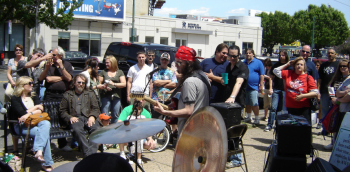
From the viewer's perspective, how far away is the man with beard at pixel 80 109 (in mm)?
5371

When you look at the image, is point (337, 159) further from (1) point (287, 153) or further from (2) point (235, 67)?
(2) point (235, 67)

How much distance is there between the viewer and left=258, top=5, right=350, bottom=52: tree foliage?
56.6 metres

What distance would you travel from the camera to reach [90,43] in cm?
2925

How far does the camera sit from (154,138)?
5586 millimetres

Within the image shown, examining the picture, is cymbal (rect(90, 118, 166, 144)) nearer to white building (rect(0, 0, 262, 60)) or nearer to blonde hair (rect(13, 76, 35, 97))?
blonde hair (rect(13, 76, 35, 97))

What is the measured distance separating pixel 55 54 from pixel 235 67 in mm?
3331

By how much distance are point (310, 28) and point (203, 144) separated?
199 feet

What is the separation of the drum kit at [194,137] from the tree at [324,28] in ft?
193

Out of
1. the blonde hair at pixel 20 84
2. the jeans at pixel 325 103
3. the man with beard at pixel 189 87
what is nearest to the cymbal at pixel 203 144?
the man with beard at pixel 189 87

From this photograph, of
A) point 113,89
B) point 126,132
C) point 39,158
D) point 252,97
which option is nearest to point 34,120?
point 39,158

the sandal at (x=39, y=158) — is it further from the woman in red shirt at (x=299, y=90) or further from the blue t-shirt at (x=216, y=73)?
the woman in red shirt at (x=299, y=90)

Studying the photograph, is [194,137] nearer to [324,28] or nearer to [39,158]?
[39,158]

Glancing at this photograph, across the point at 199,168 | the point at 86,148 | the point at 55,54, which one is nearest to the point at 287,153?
the point at 199,168

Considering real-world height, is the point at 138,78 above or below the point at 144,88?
above
